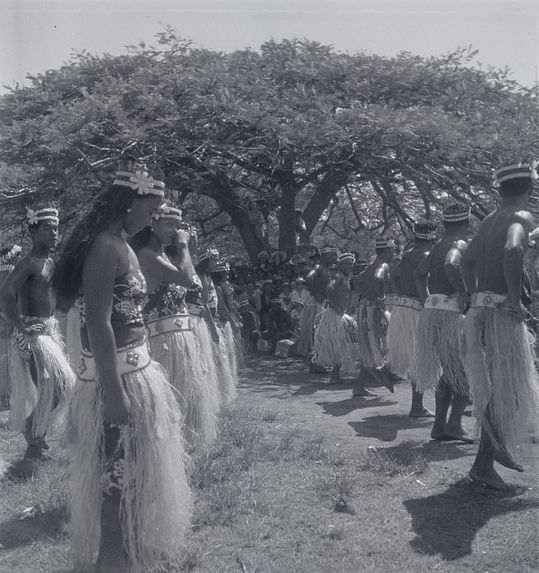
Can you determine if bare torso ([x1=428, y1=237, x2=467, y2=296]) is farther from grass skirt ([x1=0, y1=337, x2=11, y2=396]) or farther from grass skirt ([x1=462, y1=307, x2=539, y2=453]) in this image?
grass skirt ([x1=0, y1=337, x2=11, y2=396])

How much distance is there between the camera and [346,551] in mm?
3217

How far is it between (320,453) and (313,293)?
5.48 meters

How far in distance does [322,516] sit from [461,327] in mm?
1813

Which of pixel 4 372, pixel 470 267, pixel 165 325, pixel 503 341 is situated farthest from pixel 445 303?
pixel 4 372

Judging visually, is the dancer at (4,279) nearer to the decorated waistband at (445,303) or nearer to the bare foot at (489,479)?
the decorated waistband at (445,303)

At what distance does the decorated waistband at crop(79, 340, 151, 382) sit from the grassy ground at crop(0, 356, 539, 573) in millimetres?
922

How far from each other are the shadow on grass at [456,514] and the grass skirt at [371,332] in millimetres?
3472

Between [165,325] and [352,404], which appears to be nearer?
[165,325]

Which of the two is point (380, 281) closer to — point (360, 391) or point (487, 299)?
point (360, 391)

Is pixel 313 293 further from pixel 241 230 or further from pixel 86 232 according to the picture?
pixel 86 232

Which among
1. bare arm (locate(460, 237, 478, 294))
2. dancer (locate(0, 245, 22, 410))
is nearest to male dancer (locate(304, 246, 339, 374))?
dancer (locate(0, 245, 22, 410))

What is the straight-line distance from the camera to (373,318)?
7793mm

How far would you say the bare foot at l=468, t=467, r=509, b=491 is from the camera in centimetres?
392

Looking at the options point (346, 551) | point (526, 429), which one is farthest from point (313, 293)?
point (346, 551)
